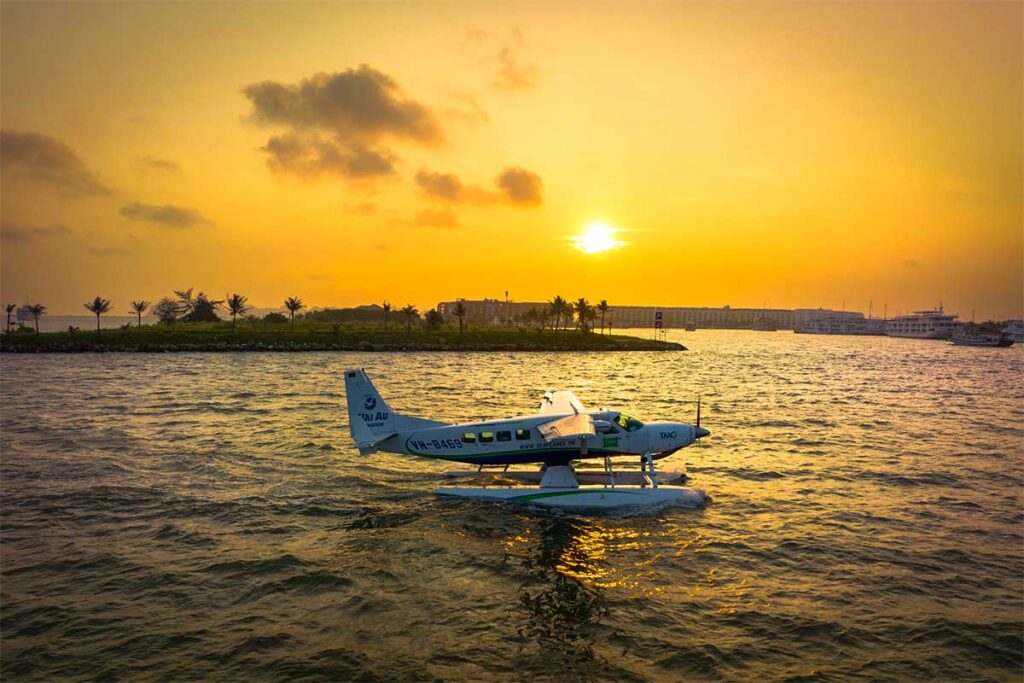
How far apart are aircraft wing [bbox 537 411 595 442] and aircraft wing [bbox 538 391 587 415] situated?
79.1 inches

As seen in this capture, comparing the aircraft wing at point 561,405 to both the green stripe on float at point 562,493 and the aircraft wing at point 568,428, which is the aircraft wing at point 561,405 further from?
the green stripe on float at point 562,493

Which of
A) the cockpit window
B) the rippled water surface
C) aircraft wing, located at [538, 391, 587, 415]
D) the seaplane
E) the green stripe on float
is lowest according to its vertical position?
the rippled water surface

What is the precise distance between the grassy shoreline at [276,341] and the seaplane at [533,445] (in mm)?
100015

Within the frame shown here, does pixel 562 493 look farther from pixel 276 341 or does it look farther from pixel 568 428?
pixel 276 341

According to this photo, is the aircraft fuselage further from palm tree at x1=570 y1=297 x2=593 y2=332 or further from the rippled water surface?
palm tree at x1=570 y1=297 x2=593 y2=332

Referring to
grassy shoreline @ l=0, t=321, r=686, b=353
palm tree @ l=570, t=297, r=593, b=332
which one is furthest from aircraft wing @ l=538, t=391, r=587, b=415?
palm tree @ l=570, t=297, r=593, b=332

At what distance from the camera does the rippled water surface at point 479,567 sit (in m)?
12.6

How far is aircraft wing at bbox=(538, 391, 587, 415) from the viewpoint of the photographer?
80.9 ft

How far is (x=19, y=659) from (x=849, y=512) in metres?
28.2

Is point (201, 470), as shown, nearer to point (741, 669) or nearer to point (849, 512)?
point (741, 669)

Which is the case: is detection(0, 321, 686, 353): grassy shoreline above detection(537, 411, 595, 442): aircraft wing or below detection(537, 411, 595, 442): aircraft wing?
above

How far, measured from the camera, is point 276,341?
389 feet

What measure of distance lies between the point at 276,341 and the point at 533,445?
109806mm

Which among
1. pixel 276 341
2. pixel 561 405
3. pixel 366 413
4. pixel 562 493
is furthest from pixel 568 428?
pixel 276 341
